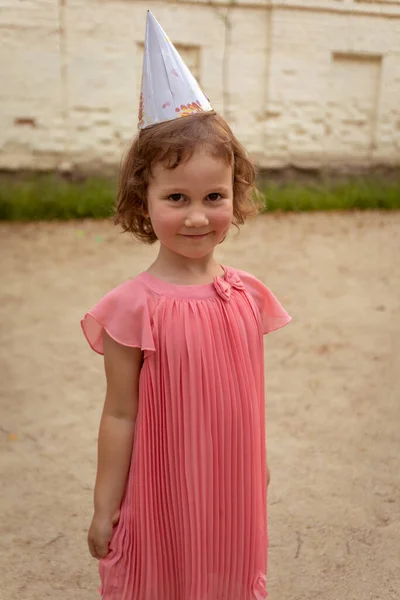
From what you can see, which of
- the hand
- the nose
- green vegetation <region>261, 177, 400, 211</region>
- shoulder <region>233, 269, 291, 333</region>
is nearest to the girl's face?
the nose

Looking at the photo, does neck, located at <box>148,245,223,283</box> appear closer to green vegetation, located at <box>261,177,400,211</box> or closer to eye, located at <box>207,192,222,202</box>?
eye, located at <box>207,192,222,202</box>

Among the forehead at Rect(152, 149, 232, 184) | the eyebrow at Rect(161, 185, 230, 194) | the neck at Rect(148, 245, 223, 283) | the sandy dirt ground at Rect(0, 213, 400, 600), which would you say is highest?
the forehead at Rect(152, 149, 232, 184)

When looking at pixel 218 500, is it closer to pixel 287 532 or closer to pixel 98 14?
pixel 287 532

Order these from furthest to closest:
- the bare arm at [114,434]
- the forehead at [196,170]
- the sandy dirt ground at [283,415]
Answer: the sandy dirt ground at [283,415] < the bare arm at [114,434] < the forehead at [196,170]

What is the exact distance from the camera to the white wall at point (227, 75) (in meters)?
7.49

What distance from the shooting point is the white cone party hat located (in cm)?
142

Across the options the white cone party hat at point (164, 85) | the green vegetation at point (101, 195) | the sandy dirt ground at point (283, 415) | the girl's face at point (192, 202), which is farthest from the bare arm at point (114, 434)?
the green vegetation at point (101, 195)

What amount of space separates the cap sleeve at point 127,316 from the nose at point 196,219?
182 mm

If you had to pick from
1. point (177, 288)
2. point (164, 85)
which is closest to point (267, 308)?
point (177, 288)

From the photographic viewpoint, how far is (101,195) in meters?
7.46

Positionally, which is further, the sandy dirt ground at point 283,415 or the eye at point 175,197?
the sandy dirt ground at point 283,415

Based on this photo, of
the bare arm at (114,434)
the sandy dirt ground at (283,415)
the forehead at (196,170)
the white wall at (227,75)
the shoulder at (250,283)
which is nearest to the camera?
the forehead at (196,170)

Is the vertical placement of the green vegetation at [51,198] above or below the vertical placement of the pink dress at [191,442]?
below

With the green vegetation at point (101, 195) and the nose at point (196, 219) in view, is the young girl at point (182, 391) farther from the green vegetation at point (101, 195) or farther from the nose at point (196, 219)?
the green vegetation at point (101, 195)
